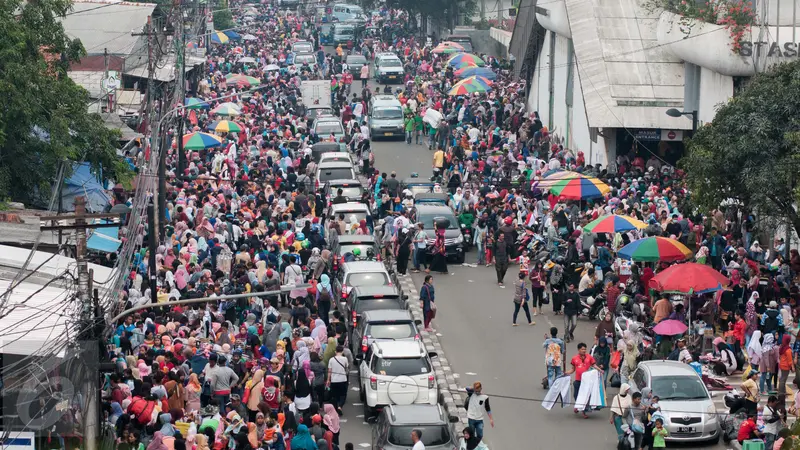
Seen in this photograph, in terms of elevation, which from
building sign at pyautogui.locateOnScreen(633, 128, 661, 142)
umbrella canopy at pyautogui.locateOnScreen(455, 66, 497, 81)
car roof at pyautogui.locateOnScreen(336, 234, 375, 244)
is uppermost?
umbrella canopy at pyautogui.locateOnScreen(455, 66, 497, 81)

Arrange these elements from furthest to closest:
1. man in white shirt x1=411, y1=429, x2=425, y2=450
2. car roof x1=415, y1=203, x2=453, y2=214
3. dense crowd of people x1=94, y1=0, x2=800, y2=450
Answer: car roof x1=415, y1=203, x2=453, y2=214 < dense crowd of people x1=94, y1=0, x2=800, y2=450 < man in white shirt x1=411, y1=429, x2=425, y2=450

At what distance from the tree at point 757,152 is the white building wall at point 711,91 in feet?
27.6

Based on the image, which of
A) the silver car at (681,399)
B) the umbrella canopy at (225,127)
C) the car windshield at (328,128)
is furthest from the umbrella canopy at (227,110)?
the silver car at (681,399)

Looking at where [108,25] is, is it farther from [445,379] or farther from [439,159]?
[445,379]

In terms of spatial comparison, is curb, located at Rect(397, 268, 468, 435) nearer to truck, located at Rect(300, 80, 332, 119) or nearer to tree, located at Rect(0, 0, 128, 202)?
tree, located at Rect(0, 0, 128, 202)

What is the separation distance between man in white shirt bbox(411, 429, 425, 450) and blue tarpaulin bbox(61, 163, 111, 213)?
46.9 feet

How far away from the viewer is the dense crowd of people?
2203 centimetres

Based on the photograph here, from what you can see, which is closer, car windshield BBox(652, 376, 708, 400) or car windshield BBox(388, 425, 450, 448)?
car windshield BBox(388, 425, 450, 448)

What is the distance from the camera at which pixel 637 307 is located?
27.2 m

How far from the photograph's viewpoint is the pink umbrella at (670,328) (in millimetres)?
25344

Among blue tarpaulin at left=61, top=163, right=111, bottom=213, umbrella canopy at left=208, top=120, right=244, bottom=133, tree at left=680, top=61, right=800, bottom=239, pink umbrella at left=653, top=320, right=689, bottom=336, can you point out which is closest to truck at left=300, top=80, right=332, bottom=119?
umbrella canopy at left=208, top=120, right=244, bottom=133

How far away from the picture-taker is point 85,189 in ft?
109

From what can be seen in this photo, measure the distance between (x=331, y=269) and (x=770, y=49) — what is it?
39.0 ft

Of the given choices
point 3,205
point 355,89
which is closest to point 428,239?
point 3,205
